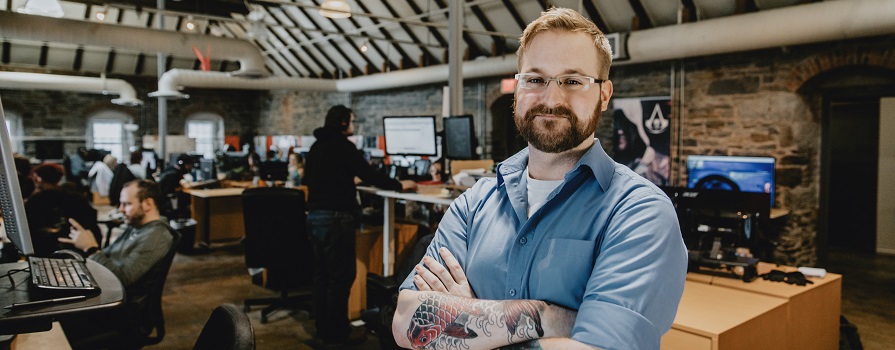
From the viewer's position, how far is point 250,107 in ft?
64.3

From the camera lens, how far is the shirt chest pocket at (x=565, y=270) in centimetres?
130

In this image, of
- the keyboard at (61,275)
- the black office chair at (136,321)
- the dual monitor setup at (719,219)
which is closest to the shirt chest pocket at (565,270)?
the keyboard at (61,275)

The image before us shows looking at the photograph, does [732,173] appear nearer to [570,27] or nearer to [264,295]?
[264,295]

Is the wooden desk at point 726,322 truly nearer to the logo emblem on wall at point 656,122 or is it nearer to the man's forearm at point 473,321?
the man's forearm at point 473,321

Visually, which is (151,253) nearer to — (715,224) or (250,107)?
(715,224)

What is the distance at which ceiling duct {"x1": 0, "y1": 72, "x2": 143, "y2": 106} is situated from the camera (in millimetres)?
14266

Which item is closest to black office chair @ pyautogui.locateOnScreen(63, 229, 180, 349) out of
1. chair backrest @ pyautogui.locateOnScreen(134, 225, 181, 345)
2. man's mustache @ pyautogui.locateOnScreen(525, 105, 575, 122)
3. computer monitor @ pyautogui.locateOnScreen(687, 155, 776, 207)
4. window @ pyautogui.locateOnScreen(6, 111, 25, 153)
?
chair backrest @ pyautogui.locateOnScreen(134, 225, 181, 345)

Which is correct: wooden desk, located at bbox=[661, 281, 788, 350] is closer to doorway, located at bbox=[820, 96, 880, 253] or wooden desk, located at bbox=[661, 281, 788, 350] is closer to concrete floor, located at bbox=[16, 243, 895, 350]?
concrete floor, located at bbox=[16, 243, 895, 350]

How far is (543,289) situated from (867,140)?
865 cm

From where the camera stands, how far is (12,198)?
70.5 inches

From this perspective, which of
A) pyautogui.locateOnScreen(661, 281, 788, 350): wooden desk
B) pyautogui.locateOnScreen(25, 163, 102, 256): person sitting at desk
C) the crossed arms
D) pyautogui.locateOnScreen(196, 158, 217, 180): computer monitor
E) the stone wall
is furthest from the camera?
the stone wall

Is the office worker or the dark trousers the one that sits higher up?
the office worker

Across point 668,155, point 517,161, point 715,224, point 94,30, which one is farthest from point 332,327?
point 94,30

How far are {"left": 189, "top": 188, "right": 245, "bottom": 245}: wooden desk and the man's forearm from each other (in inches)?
278
